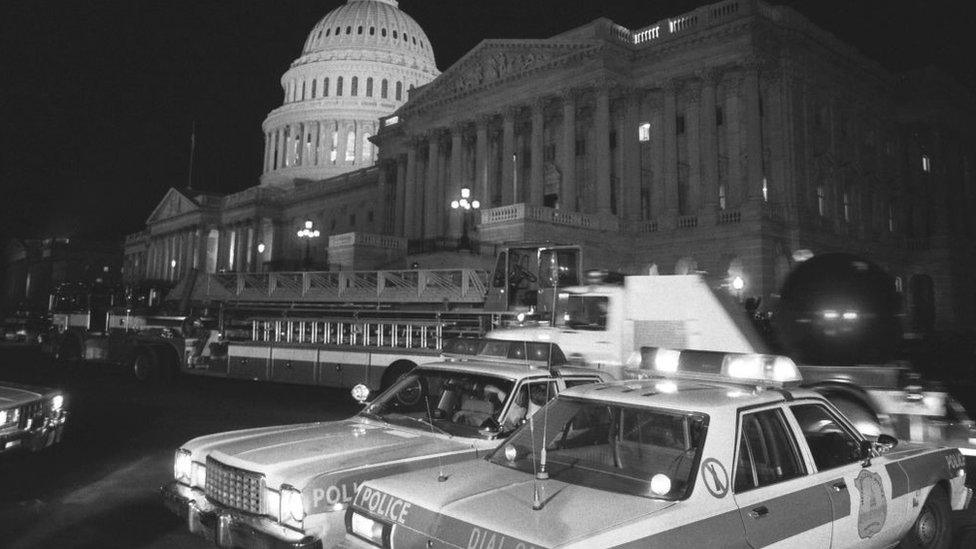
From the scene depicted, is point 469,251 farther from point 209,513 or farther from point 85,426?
point 209,513

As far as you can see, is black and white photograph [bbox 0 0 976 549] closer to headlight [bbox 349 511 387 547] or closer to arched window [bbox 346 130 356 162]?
headlight [bbox 349 511 387 547]

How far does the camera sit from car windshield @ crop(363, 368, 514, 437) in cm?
603

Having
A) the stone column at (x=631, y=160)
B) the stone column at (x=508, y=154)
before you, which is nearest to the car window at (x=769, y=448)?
the stone column at (x=631, y=160)

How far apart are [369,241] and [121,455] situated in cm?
3408

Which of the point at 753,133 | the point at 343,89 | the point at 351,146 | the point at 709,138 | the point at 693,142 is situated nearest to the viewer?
the point at 753,133

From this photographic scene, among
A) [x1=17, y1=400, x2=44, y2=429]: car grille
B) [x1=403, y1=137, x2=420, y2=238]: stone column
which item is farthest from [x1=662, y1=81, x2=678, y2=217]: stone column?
[x1=17, y1=400, x2=44, y2=429]: car grille

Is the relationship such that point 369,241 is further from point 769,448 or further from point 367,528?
point 769,448

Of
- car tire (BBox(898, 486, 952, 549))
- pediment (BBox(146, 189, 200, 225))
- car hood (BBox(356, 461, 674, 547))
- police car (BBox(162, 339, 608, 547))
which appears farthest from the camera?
pediment (BBox(146, 189, 200, 225))

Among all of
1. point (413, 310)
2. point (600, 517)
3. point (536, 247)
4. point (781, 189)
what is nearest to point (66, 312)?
point (413, 310)

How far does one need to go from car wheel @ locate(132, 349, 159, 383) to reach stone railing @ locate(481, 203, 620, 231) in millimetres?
18950

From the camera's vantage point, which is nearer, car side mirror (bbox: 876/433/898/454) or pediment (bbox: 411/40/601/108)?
car side mirror (bbox: 876/433/898/454)

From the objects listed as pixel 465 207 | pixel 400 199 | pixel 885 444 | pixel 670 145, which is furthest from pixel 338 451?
pixel 400 199

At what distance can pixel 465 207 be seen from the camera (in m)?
35.6

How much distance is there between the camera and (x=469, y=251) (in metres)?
38.2
